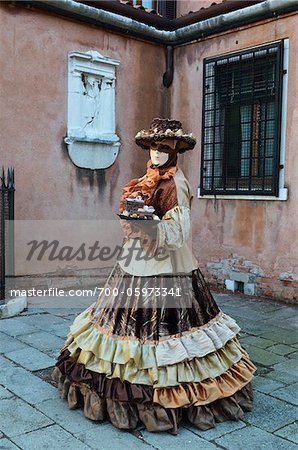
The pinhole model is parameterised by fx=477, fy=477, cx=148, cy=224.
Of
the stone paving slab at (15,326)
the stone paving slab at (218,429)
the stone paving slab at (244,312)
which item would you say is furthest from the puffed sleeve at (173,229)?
the stone paving slab at (244,312)

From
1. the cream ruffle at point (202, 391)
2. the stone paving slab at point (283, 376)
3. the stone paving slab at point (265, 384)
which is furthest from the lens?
the stone paving slab at point (283, 376)

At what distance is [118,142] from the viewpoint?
22.1 feet

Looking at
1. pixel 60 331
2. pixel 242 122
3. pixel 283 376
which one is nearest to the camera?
pixel 283 376

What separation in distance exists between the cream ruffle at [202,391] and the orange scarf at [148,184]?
1074mm

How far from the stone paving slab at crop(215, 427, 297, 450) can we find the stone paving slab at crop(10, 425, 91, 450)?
75 cm

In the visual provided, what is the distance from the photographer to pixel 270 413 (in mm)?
2916

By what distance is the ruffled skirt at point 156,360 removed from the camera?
2623 mm

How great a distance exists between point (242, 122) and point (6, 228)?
3333mm

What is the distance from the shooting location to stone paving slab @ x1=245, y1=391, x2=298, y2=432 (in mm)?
2777

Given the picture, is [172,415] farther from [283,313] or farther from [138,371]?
[283,313]

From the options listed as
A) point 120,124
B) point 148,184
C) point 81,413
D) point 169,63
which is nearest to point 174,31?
point 169,63

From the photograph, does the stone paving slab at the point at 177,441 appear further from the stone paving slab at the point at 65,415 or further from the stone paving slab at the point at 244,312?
the stone paving slab at the point at 244,312

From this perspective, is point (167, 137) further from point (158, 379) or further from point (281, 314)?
point (281, 314)

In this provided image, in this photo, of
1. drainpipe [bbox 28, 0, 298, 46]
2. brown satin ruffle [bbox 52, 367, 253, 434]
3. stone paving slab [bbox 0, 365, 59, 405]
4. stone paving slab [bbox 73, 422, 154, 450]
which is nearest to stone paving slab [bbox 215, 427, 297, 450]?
brown satin ruffle [bbox 52, 367, 253, 434]
